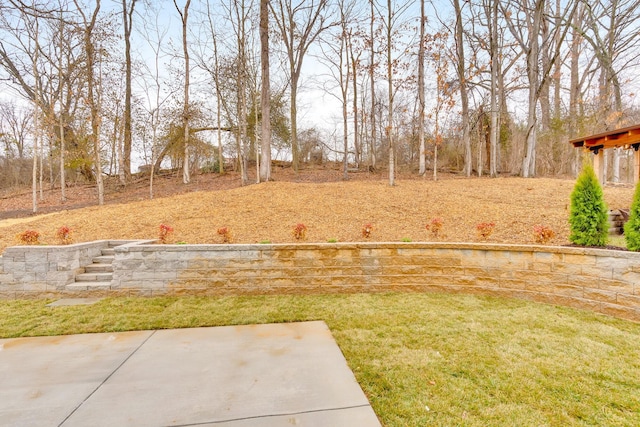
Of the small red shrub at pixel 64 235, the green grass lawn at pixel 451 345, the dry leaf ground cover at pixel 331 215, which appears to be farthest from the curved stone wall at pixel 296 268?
the small red shrub at pixel 64 235

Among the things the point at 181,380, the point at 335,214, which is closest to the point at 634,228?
the point at 335,214

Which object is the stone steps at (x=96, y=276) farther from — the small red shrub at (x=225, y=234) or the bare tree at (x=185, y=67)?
the bare tree at (x=185, y=67)

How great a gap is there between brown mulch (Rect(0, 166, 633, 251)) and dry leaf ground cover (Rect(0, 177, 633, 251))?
19 mm

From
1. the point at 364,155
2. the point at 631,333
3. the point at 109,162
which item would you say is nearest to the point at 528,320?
the point at 631,333

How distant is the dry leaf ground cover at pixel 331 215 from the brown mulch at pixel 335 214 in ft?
0.06

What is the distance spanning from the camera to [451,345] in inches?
105

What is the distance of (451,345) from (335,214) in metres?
4.58

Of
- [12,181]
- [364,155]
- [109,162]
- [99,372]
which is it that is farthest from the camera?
[364,155]

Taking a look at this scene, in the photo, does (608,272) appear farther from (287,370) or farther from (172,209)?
(172,209)

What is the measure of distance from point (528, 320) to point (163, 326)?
4.06m

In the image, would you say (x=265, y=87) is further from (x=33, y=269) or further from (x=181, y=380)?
(x=181, y=380)

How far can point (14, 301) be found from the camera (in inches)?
161

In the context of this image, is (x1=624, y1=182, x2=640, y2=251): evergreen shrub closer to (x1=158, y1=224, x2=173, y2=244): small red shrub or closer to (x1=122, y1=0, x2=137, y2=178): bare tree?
(x1=158, y1=224, x2=173, y2=244): small red shrub

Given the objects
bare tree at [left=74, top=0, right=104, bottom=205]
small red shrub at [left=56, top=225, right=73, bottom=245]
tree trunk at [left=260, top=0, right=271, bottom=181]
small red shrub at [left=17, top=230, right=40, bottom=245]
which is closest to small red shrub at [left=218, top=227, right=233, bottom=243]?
small red shrub at [left=56, top=225, right=73, bottom=245]
